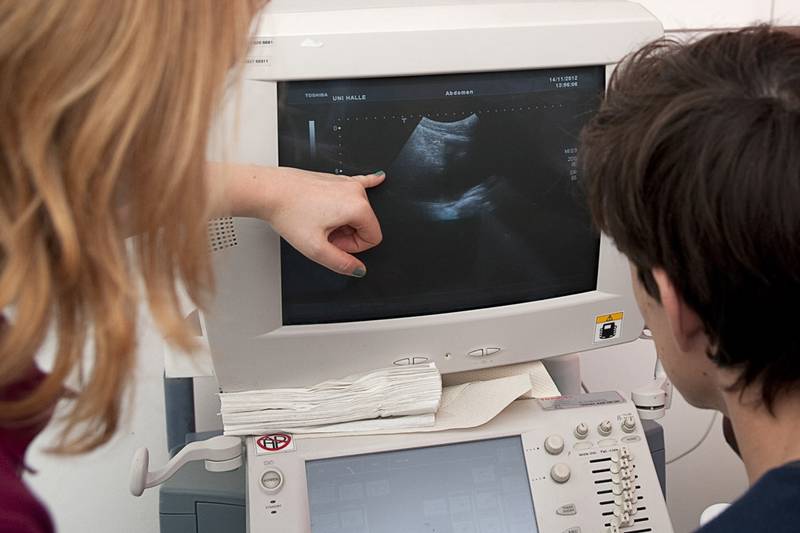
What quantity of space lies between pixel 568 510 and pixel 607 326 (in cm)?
27

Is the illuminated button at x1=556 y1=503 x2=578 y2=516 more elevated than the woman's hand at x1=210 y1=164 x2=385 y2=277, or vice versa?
the woman's hand at x1=210 y1=164 x2=385 y2=277

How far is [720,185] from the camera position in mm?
800

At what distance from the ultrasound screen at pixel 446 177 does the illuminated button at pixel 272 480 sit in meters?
0.18

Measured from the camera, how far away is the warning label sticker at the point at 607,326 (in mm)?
1324

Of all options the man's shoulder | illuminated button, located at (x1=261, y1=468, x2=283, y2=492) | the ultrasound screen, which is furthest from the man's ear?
illuminated button, located at (x1=261, y1=468, x2=283, y2=492)

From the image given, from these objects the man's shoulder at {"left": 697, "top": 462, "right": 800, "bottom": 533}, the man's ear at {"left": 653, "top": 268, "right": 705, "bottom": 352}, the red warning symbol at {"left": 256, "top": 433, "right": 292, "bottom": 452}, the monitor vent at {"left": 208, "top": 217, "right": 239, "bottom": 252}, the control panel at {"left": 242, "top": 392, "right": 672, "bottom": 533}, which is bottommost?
the control panel at {"left": 242, "top": 392, "right": 672, "bottom": 533}

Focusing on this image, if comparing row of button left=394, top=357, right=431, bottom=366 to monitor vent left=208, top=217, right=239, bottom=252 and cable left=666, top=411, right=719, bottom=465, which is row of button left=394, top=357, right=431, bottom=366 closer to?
monitor vent left=208, top=217, right=239, bottom=252

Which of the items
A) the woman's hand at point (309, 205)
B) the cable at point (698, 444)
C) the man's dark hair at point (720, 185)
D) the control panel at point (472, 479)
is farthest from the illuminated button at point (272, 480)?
the cable at point (698, 444)

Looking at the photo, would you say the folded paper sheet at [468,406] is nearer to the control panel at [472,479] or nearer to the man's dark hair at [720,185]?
the control panel at [472,479]

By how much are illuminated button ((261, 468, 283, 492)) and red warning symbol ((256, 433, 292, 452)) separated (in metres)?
0.03

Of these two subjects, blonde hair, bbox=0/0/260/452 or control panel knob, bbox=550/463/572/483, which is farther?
control panel knob, bbox=550/463/572/483

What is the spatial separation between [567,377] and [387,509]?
0.43m

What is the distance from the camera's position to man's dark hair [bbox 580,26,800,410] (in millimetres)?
789

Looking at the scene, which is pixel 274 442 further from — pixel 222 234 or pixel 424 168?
pixel 424 168
